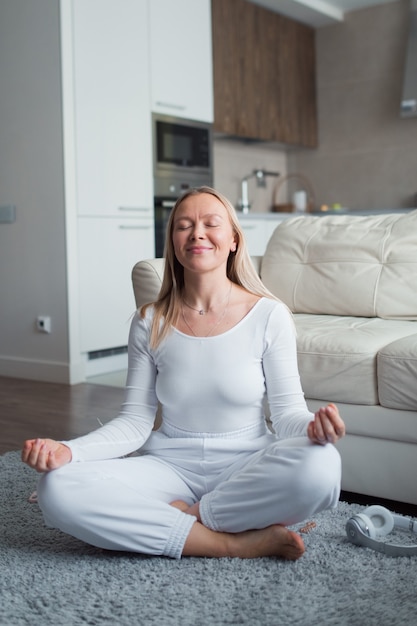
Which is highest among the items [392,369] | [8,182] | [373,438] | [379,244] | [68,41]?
[68,41]

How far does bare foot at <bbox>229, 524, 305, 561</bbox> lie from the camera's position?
1.69 m

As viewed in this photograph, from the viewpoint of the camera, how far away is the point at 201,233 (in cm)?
180

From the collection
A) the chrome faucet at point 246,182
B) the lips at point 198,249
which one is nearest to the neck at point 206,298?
the lips at point 198,249

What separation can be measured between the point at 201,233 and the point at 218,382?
0.34 meters

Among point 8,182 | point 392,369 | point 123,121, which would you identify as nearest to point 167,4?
point 123,121

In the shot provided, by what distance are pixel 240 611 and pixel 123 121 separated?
355 cm

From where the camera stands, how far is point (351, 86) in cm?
656

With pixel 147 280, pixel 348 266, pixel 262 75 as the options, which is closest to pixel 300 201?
pixel 262 75

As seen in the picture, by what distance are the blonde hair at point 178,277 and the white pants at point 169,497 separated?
339 mm

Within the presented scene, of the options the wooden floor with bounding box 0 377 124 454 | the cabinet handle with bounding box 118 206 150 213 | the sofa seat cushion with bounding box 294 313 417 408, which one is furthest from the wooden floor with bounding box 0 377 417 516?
the sofa seat cushion with bounding box 294 313 417 408

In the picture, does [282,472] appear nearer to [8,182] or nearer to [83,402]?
[83,402]

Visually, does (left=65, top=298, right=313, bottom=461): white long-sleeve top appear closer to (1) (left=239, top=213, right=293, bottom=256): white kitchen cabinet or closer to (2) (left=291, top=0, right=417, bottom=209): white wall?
(1) (left=239, top=213, right=293, bottom=256): white kitchen cabinet

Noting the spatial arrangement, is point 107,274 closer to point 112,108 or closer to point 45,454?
point 112,108

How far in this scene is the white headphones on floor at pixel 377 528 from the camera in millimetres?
1762
